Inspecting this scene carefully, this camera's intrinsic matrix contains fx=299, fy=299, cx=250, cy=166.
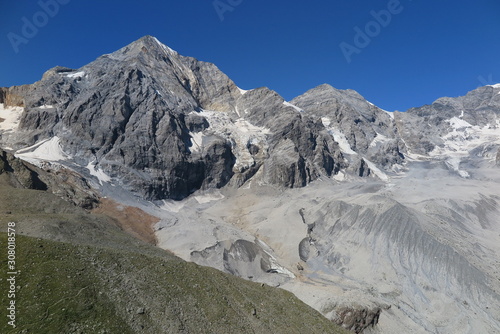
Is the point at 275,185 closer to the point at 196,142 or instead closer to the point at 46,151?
the point at 196,142

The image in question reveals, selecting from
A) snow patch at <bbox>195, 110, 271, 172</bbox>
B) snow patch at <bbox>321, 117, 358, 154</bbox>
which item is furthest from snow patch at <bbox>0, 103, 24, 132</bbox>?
snow patch at <bbox>321, 117, 358, 154</bbox>

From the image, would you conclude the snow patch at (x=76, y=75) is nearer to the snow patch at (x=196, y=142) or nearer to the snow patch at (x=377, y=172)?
the snow patch at (x=196, y=142)

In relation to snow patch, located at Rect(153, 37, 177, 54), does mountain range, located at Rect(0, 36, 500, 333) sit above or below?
below

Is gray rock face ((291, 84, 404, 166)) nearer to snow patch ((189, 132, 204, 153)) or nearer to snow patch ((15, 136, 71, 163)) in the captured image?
snow patch ((189, 132, 204, 153))

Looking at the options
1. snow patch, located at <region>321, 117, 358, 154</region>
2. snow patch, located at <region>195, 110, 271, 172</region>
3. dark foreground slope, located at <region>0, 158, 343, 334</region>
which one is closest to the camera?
dark foreground slope, located at <region>0, 158, 343, 334</region>

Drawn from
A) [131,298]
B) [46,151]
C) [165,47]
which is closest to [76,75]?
[46,151]

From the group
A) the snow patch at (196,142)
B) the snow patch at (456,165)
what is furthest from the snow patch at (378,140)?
the snow patch at (196,142)

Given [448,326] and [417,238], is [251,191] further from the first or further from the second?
[448,326]
